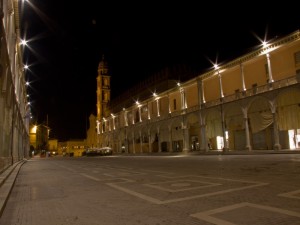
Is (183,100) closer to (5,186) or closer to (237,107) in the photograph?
(237,107)

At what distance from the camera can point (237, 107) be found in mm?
36375

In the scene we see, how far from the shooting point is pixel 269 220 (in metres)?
4.92

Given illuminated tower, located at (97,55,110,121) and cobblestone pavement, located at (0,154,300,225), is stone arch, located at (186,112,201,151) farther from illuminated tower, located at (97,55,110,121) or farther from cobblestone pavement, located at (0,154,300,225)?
illuminated tower, located at (97,55,110,121)

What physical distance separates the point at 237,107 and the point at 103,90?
6236 cm

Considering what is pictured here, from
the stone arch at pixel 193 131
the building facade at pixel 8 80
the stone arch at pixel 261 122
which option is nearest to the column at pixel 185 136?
the stone arch at pixel 193 131

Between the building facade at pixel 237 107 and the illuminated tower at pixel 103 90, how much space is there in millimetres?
34519

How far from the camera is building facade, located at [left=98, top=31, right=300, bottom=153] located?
30328mm

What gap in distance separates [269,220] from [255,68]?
33129 millimetres

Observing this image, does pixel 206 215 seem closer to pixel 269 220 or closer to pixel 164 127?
pixel 269 220

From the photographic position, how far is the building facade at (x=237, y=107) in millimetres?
30328

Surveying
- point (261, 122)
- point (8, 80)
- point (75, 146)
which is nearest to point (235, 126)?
point (261, 122)

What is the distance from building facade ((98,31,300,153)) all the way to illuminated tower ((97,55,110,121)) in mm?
34519

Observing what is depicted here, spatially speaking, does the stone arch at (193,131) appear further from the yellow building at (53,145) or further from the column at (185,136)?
the yellow building at (53,145)

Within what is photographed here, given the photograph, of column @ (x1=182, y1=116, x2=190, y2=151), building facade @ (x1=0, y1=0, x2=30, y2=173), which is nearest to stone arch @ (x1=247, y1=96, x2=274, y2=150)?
column @ (x1=182, y1=116, x2=190, y2=151)
